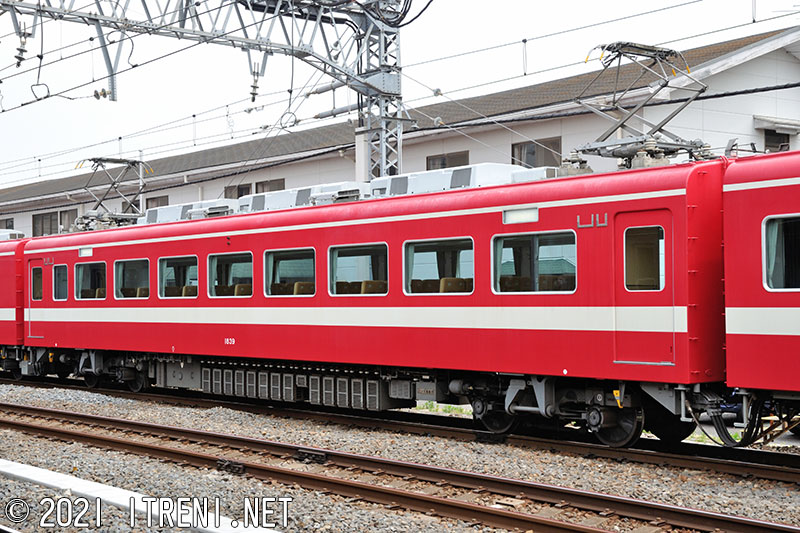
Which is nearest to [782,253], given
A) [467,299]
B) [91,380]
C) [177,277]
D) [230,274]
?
[467,299]

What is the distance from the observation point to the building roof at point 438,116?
2112 centimetres

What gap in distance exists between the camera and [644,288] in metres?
10.1

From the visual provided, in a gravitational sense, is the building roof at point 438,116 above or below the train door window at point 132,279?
above

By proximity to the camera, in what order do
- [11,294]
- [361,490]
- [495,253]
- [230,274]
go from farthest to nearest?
[11,294] < [230,274] < [495,253] < [361,490]

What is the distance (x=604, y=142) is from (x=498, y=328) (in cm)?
261

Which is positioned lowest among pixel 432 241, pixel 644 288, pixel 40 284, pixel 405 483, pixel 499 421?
pixel 405 483

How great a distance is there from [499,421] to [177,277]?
692 centimetres

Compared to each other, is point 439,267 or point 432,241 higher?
point 432,241

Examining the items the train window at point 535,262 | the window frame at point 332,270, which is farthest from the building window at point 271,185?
the train window at point 535,262

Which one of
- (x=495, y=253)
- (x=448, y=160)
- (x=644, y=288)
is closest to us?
(x=644, y=288)

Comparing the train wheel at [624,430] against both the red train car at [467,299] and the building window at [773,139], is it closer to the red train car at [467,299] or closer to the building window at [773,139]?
the red train car at [467,299]

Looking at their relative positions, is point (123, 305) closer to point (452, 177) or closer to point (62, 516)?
point (452, 177)

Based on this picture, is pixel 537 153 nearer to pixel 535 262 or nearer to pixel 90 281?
pixel 90 281

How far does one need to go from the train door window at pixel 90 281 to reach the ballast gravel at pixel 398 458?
5.23 meters
